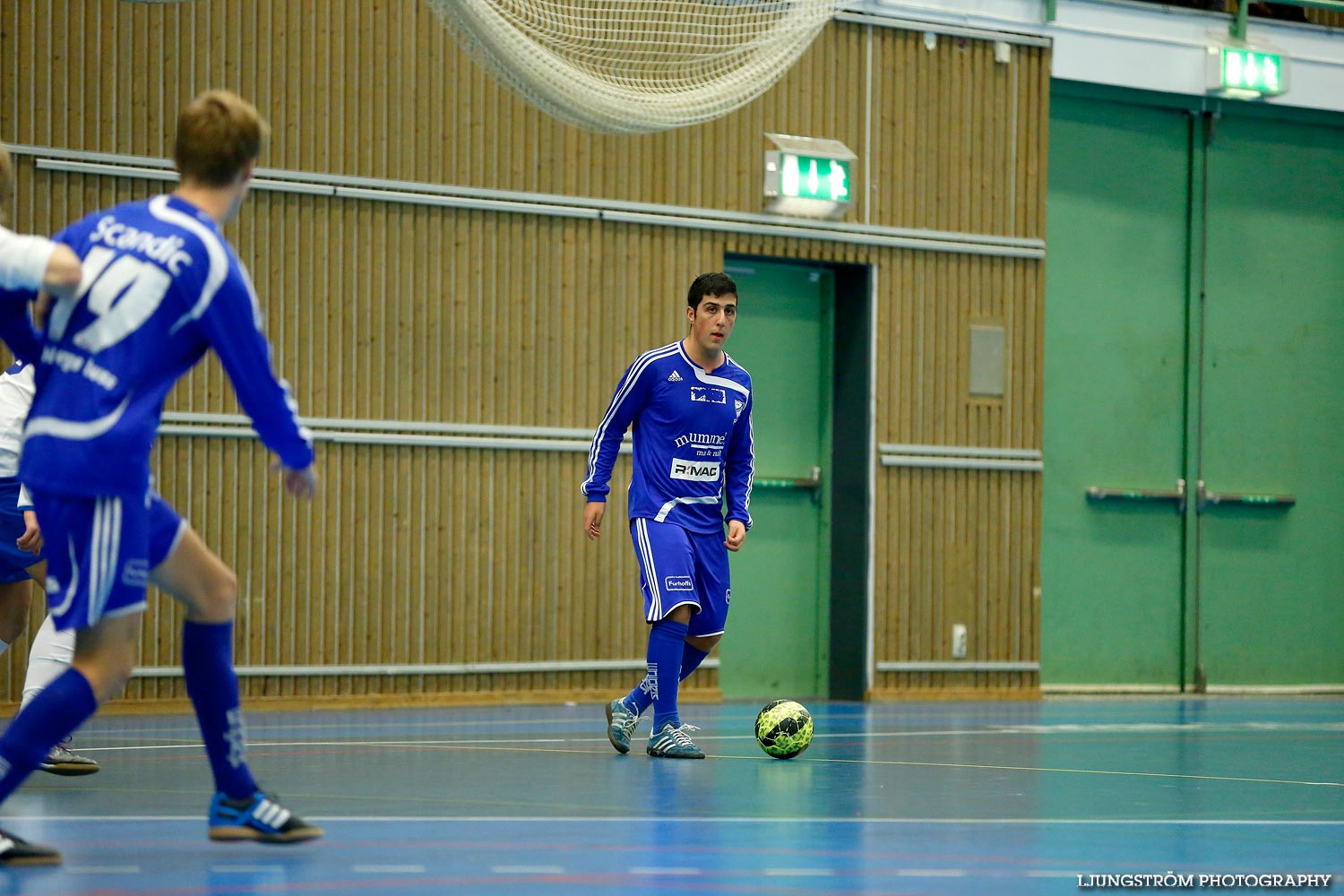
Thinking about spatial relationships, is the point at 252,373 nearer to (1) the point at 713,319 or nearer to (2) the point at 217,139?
(2) the point at 217,139

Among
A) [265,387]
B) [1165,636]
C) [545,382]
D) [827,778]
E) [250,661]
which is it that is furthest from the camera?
[1165,636]

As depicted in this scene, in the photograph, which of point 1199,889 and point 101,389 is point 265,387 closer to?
point 101,389

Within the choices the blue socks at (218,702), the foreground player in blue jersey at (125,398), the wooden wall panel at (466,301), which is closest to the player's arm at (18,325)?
the foreground player in blue jersey at (125,398)

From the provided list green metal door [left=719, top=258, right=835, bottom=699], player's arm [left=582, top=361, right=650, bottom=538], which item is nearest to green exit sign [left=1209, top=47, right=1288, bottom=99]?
green metal door [left=719, top=258, right=835, bottom=699]

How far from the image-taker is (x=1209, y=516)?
46.0 ft

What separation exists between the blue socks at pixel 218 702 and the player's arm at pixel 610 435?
3.27 meters

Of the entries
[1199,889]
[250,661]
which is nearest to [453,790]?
[1199,889]

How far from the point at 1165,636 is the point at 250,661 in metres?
7.59

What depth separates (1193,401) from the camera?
14.0 m

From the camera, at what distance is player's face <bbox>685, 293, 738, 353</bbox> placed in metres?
7.36

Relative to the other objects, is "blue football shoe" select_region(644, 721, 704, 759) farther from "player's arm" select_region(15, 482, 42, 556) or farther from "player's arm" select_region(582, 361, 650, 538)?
"player's arm" select_region(15, 482, 42, 556)

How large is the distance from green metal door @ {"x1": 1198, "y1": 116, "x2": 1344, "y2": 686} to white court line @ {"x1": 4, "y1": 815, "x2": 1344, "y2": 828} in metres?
9.04

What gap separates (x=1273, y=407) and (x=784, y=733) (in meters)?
8.69

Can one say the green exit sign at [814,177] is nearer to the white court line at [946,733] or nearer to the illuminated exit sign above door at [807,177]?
the illuminated exit sign above door at [807,177]
